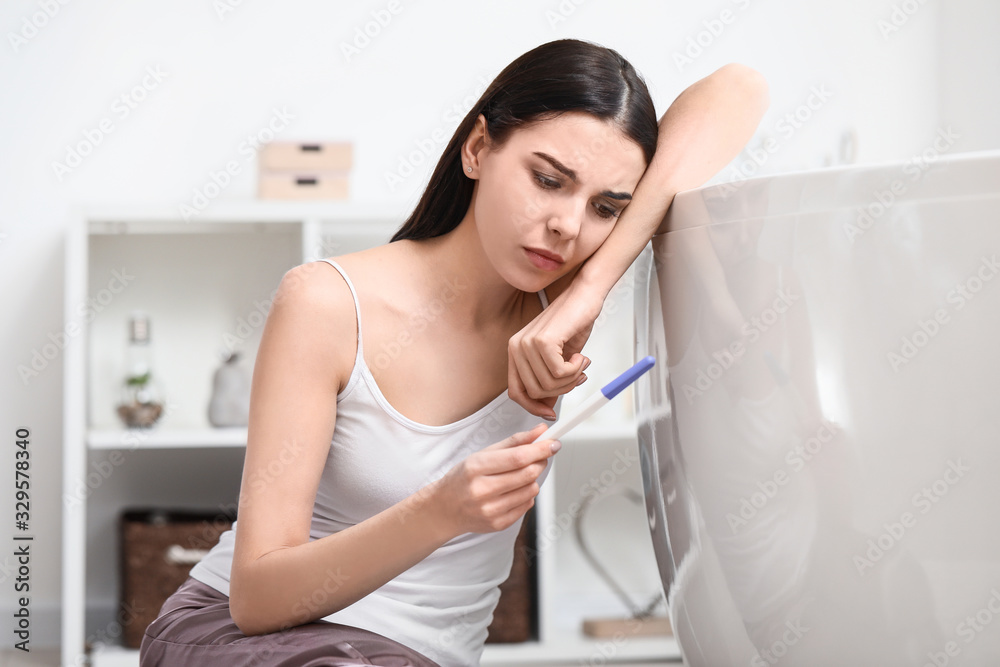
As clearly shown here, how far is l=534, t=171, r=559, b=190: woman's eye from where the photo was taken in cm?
82

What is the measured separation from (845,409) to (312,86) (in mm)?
1820

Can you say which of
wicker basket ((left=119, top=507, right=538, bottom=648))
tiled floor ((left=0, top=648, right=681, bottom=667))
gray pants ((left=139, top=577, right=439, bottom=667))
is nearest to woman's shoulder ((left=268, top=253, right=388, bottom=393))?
gray pants ((left=139, top=577, right=439, bottom=667))

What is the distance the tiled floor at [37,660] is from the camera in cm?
190

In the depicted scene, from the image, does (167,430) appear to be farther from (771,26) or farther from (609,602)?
(771,26)

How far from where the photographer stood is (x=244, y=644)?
77 cm

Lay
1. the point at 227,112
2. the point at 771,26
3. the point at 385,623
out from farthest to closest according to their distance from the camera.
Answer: the point at 771,26 → the point at 227,112 → the point at 385,623

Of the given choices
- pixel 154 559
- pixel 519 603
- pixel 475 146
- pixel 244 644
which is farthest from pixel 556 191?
pixel 154 559

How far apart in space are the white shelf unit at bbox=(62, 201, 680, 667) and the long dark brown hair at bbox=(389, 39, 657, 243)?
1.10m

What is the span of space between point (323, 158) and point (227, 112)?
0.38 m

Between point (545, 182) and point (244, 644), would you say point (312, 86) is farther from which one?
point (244, 644)

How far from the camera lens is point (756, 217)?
0.76 metres

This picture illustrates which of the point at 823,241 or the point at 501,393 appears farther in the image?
the point at 501,393

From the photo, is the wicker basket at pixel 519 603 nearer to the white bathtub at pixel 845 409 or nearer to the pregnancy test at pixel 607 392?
the white bathtub at pixel 845 409

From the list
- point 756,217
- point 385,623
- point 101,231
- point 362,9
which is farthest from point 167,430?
point 756,217
